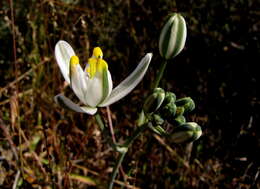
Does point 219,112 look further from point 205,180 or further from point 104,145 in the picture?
point 104,145

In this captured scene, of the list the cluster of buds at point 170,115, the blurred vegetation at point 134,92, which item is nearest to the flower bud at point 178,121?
the cluster of buds at point 170,115

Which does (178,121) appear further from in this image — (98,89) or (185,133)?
(98,89)

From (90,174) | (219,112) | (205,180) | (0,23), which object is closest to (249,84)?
(219,112)

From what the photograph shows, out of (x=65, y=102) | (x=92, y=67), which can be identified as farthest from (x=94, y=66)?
(x=65, y=102)

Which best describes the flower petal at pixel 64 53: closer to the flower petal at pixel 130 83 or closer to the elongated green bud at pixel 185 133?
the flower petal at pixel 130 83

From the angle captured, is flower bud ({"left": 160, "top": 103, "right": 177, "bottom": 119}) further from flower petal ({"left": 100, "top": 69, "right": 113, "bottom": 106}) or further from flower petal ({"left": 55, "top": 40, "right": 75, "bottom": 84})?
flower petal ({"left": 55, "top": 40, "right": 75, "bottom": 84})
